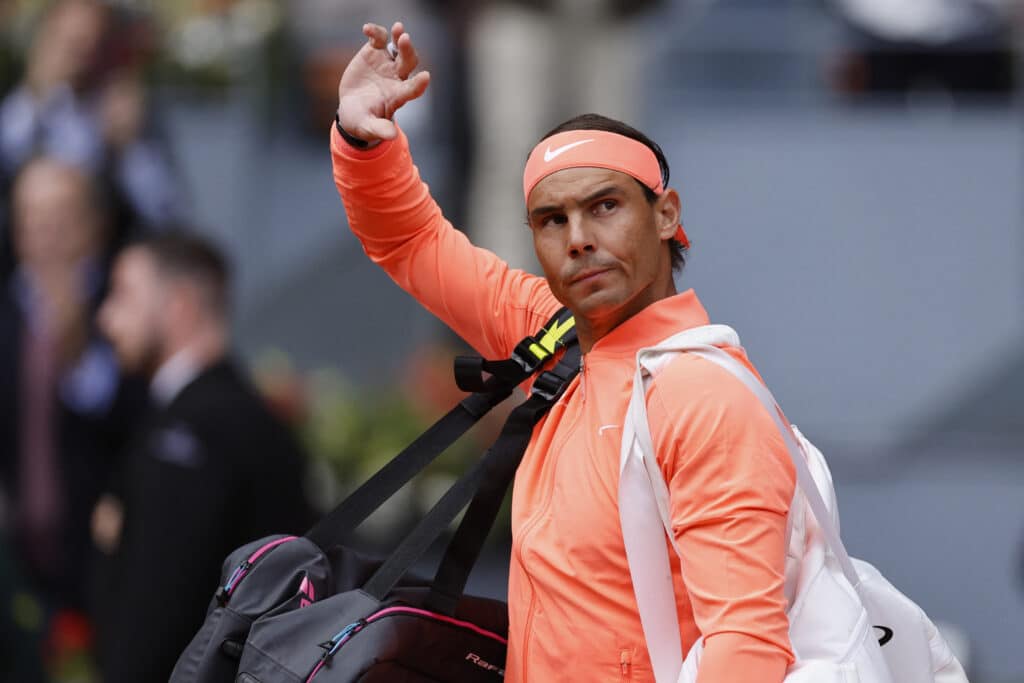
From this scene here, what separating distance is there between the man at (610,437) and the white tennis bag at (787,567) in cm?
4

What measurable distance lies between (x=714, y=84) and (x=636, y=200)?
6163mm

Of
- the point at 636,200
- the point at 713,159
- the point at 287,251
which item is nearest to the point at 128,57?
the point at 287,251

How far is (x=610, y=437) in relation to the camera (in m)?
2.57

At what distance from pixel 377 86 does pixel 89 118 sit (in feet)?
16.4

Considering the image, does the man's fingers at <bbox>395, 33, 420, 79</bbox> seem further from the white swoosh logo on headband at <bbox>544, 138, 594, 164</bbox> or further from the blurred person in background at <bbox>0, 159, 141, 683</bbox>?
the blurred person in background at <bbox>0, 159, 141, 683</bbox>

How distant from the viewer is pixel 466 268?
3100 mm

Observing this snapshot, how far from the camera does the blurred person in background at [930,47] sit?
8266mm

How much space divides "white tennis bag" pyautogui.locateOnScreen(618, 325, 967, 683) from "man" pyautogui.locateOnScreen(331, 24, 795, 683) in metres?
0.04

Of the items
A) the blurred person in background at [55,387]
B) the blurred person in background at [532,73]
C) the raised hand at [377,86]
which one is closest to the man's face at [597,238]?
the raised hand at [377,86]

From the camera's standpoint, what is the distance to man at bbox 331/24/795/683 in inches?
90.9

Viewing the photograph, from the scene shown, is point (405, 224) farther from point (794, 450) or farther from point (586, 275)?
point (794, 450)

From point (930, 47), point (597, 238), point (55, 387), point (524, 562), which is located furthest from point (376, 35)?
point (930, 47)

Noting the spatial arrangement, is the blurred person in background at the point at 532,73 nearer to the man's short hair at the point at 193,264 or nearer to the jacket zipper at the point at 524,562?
the man's short hair at the point at 193,264

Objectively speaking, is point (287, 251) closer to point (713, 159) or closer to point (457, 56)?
point (457, 56)
